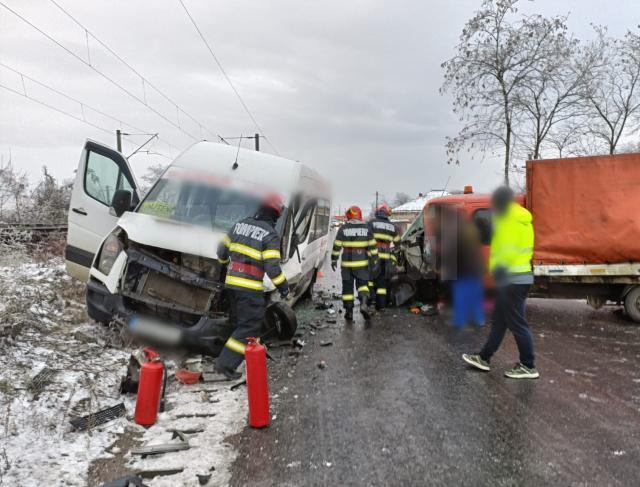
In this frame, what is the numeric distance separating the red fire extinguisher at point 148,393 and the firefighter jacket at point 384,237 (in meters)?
4.95

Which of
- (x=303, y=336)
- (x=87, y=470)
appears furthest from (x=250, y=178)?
(x=87, y=470)

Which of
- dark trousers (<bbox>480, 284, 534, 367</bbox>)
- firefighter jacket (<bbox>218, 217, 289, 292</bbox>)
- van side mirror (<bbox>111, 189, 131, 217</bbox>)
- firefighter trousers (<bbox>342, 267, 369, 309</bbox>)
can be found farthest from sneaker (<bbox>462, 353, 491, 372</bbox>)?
van side mirror (<bbox>111, 189, 131, 217</bbox>)

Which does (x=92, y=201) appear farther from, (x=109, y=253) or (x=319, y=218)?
(x=319, y=218)

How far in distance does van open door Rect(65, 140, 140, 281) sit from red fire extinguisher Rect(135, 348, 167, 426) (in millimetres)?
2998

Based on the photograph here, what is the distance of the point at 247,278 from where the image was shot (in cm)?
429

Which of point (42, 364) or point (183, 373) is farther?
point (183, 373)

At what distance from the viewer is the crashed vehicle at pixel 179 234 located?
4555 mm

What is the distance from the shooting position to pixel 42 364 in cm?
403

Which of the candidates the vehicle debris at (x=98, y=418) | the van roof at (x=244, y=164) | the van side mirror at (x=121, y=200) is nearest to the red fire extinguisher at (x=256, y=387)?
the vehicle debris at (x=98, y=418)

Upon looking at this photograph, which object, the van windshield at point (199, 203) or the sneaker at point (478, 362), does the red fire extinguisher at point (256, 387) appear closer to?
the van windshield at point (199, 203)

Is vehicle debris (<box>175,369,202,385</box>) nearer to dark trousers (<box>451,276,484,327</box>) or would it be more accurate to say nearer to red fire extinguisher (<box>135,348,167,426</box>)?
red fire extinguisher (<box>135,348,167,426</box>)

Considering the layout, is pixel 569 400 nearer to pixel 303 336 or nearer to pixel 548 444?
pixel 548 444

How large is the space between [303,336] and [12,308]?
10.9 ft

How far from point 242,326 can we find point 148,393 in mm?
1089
